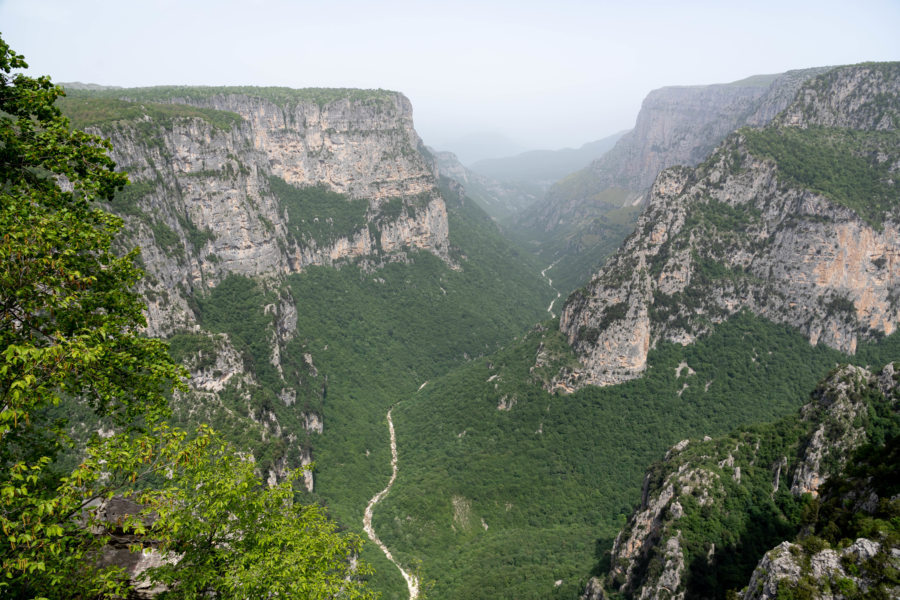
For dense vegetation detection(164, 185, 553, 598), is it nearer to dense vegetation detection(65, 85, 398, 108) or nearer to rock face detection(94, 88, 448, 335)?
rock face detection(94, 88, 448, 335)

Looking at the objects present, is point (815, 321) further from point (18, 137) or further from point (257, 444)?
point (18, 137)

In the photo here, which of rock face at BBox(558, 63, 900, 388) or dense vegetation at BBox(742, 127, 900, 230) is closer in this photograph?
rock face at BBox(558, 63, 900, 388)

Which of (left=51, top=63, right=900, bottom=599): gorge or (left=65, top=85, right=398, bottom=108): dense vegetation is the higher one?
(left=65, top=85, right=398, bottom=108): dense vegetation

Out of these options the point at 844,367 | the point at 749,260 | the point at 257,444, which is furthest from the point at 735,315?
the point at 257,444

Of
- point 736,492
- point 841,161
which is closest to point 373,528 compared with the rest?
point 736,492

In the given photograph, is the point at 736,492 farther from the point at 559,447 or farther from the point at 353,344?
the point at 353,344

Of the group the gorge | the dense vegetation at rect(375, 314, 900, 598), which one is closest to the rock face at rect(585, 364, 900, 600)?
the gorge
